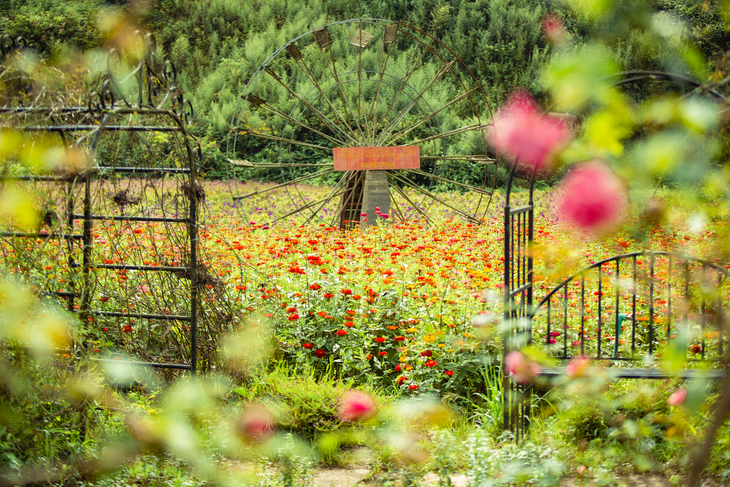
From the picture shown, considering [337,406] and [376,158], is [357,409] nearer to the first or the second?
[337,406]

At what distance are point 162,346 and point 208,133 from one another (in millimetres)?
9860

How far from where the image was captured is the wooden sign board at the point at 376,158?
7367mm

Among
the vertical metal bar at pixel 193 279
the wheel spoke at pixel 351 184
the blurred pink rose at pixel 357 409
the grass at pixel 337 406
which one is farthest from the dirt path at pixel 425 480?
the wheel spoke at pixel 351 184

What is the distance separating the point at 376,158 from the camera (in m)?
7.39

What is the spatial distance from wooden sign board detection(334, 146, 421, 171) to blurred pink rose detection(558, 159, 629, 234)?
6.36 meters

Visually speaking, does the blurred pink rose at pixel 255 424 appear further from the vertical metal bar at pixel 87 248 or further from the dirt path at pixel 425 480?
the vertical metal bar at pixel 87 248

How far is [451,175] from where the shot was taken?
12.5m

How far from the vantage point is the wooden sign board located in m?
7.37

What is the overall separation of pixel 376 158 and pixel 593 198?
6472 mm

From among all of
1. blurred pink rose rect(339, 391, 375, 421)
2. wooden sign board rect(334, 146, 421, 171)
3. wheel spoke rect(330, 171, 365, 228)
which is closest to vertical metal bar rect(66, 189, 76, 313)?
blurred pink rose rect(339, 391, 375, 421)

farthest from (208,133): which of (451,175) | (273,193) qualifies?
(451,175)

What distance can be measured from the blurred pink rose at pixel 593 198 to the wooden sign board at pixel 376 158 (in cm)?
636

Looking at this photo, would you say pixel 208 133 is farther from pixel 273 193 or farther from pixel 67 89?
pixel 67 89

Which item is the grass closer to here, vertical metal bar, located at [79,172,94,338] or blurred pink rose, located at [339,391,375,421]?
blurred pink rose, located at [339,391,375,421]
